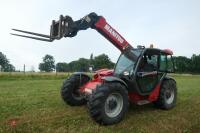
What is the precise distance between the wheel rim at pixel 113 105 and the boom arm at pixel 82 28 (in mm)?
2024

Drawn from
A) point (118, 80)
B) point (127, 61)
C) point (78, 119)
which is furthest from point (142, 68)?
point (78, 119)

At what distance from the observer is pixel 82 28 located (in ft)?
30.3

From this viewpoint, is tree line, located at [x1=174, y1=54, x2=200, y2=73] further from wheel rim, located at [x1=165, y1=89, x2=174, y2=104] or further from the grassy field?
the grassy field

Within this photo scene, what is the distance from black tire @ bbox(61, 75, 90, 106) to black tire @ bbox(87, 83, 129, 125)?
213 cm

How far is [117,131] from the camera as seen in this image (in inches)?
303

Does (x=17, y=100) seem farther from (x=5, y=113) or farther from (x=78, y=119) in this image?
(x=78, y=119)

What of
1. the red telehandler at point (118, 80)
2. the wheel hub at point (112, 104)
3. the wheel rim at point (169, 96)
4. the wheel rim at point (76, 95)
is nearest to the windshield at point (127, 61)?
the red telehandler at point (118, 80)

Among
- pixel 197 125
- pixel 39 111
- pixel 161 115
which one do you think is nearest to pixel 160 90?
pixel 161 115

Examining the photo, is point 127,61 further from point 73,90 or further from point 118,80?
point 73,90

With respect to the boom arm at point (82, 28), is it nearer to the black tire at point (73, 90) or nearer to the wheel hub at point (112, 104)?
the black tire at point (73, 90)

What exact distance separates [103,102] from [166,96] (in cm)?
356

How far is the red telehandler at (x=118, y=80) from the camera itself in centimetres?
818

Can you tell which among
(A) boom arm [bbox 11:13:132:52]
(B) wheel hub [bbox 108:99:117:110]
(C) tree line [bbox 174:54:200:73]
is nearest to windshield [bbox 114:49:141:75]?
(A) boom arm [bbox 11:13:132:52]

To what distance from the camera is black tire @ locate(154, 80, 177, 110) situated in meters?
10.4
